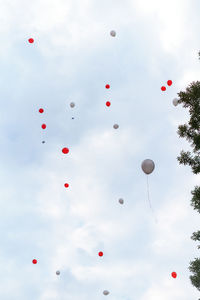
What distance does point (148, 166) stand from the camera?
13.5 metres

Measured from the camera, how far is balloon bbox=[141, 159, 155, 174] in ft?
44.2

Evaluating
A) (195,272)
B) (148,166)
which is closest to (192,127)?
(148,166)

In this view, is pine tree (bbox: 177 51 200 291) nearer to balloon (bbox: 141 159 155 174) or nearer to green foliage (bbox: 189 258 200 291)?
balloon (bbox: 141 159 155 174)

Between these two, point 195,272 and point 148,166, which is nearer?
point 148,166

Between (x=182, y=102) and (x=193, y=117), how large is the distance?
660mm

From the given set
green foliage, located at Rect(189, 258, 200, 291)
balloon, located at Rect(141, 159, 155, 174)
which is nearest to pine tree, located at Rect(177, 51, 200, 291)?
balloon, located at Rect(141, 159, 155, 174)

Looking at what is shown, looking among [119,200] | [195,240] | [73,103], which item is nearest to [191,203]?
[195,240]

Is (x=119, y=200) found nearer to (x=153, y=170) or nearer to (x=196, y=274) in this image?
(x=153, y=170)

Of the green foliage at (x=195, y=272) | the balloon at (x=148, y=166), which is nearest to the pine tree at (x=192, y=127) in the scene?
the balloon at (x=148, y=166)

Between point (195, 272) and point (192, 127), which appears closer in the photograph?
point (192, 127)

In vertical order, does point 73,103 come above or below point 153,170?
above

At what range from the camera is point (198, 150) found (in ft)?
44.5

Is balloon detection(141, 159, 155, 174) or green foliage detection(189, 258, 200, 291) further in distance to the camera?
green foliage detection(189, 258, 200, 291)

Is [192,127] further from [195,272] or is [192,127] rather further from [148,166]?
[195,272]
